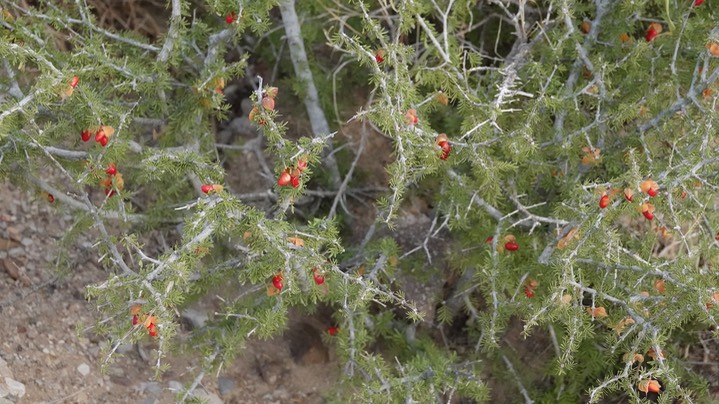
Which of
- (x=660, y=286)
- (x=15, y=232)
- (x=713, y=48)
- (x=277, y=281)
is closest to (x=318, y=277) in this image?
(x=277, y=281)

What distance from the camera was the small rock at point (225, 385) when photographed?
3909mm

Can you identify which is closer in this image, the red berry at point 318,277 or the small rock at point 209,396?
the red berry at point 318,277

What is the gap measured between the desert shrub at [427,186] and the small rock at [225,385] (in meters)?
0.30

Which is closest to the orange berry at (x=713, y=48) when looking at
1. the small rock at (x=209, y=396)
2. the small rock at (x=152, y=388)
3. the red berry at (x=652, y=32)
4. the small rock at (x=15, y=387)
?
the red berry at (x=652, y=32)

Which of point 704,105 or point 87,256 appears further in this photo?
point 87,256

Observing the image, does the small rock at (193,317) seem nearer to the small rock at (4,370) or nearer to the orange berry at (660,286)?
the small rock at (4,370)

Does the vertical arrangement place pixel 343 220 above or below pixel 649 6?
below

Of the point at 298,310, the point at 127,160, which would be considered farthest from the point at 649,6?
the point at 127,160

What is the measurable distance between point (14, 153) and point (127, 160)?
575mm

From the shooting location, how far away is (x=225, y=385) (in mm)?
3938

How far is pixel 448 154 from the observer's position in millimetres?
3258

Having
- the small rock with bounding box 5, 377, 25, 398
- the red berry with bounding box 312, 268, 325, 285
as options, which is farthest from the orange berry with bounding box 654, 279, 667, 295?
the small rock with bounding box 5, 377, 25, 398

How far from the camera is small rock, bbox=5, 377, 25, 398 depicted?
10.8 ft

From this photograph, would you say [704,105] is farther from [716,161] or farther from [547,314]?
[547,314]
